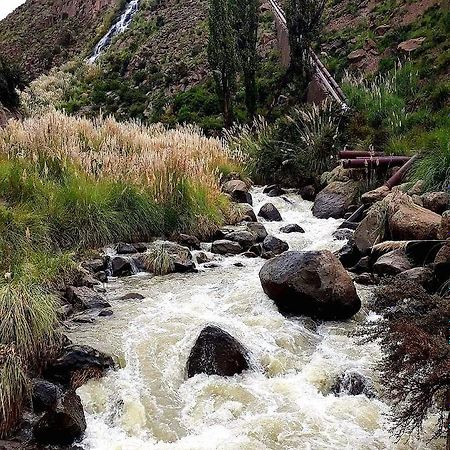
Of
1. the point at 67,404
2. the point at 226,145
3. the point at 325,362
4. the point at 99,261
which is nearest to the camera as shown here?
the point at 67,404

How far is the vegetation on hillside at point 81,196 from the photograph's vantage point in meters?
6.46

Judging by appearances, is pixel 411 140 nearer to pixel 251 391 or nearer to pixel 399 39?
pixel 251 391

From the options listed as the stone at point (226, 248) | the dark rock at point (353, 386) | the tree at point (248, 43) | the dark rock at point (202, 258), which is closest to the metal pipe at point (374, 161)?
the stone at point (226, 248)

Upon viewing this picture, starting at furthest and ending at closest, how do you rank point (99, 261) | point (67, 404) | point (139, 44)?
1. point (139, 44)
2. point (99, 261)
3. point (67, 404)

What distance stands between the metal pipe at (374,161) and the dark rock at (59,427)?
7.34m

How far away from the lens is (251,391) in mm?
4367

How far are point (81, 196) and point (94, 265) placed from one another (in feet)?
3.83

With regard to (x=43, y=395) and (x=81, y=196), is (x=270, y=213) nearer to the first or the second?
(x=81, y=196)

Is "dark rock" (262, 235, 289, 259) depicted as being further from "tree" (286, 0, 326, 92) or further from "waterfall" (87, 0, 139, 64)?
"waterfall" (87, 0, 139, 64)

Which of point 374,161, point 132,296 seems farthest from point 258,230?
point 132,296

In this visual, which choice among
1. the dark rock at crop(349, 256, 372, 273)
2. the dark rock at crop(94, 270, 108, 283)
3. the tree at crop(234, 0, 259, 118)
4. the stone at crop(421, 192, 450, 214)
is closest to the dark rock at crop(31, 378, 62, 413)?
the dark rock at crop(94, 270, 108, 283)

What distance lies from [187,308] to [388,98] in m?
9.12

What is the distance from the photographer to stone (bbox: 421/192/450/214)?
23.6 ft

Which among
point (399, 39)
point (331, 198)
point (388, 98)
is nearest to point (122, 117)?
point (399, 39)
